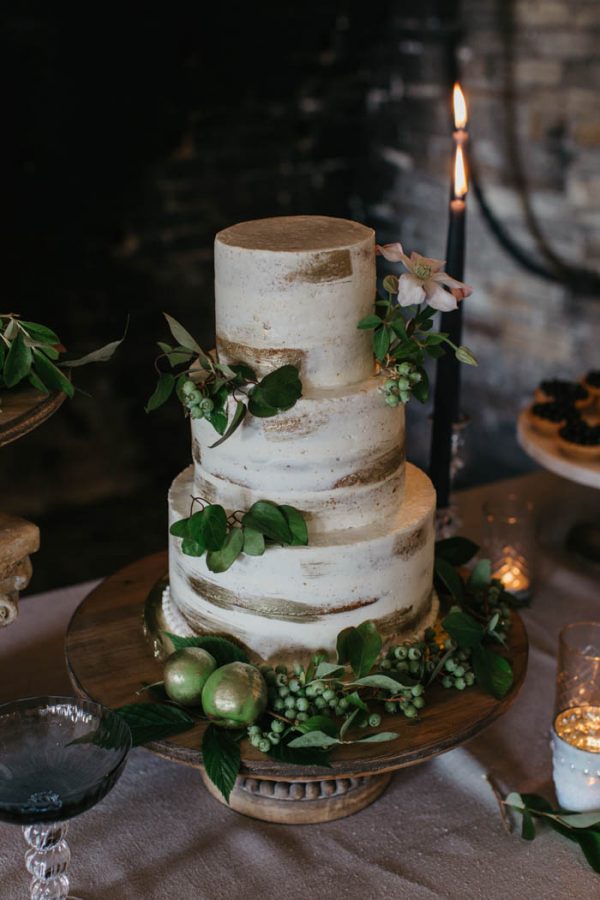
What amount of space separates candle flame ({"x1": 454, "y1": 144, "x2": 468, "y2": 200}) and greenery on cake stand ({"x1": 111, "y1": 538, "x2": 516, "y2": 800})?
0.54m

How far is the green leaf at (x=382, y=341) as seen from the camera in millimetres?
1121

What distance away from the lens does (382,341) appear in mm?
1122

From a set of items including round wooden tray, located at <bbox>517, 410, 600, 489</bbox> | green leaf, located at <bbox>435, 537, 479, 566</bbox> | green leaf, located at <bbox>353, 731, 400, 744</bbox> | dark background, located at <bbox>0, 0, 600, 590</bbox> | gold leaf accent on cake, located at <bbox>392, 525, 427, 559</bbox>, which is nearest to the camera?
green leaf, located at <bbox>353, 731, 400, 744</bbox>

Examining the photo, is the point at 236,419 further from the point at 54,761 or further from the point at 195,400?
the point at 54,761

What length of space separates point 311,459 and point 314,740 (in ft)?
0.97

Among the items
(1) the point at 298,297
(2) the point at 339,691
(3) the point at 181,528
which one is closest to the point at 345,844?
(2) the point at 339,691

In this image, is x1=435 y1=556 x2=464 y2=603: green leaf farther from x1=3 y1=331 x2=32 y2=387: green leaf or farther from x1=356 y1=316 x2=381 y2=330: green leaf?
x1=3 y1=331 x2=32 y2=387: green leaf

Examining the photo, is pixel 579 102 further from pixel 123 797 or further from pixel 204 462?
pixel 123 797

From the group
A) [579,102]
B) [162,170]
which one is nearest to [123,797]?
[579,102]

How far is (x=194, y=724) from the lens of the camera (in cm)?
110

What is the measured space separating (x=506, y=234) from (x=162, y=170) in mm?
1057

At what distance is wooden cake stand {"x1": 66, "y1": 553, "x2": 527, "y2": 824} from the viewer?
106 cm

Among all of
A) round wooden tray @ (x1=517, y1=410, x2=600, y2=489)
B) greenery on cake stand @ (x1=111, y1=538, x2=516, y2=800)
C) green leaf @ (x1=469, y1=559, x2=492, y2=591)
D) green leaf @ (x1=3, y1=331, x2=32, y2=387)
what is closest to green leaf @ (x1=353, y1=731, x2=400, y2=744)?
greenery on cake stand @ (x1=111, y1=538, x2=516, y2=800)

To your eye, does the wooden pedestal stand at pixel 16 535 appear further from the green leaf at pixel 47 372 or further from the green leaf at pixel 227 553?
the green leaf at pixel 227 553
